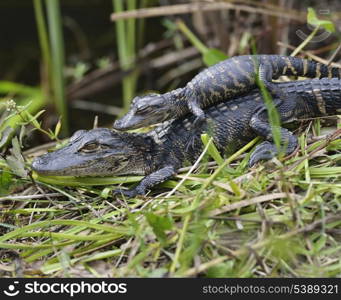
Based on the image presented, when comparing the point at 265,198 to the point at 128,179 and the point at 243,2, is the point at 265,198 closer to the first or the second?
the point at 128,179

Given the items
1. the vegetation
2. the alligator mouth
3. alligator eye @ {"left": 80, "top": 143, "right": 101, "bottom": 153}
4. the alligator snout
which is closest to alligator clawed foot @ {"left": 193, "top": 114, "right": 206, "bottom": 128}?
the vegetation

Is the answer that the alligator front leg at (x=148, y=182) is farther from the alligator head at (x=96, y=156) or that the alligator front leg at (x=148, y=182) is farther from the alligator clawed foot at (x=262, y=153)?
the alligator clawed foot at (x=262, y=153)

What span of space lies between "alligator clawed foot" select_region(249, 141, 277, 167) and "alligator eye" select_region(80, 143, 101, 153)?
2.86ft

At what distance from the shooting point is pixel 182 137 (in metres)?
3.30

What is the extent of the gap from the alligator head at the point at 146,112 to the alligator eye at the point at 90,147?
0.15 meters

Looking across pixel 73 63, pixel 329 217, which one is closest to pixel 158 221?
pixel 329 217

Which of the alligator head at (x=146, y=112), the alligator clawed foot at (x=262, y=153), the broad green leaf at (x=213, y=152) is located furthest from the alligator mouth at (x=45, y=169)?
the alligator clawed foot at (x=262, y=153)

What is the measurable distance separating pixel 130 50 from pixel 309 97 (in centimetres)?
310

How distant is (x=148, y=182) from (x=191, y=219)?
0.60 meters

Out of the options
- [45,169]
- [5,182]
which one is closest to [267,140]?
[45,169]

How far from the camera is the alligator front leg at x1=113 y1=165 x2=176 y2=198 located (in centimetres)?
297

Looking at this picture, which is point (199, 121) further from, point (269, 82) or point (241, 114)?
point (269, 82)

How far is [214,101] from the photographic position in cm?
331

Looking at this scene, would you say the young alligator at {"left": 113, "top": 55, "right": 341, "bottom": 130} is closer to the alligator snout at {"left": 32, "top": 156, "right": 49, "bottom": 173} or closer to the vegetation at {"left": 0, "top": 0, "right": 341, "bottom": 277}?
the vegetation at {"left": 0, "top": 0, "right": 341, "bottom": 277}
